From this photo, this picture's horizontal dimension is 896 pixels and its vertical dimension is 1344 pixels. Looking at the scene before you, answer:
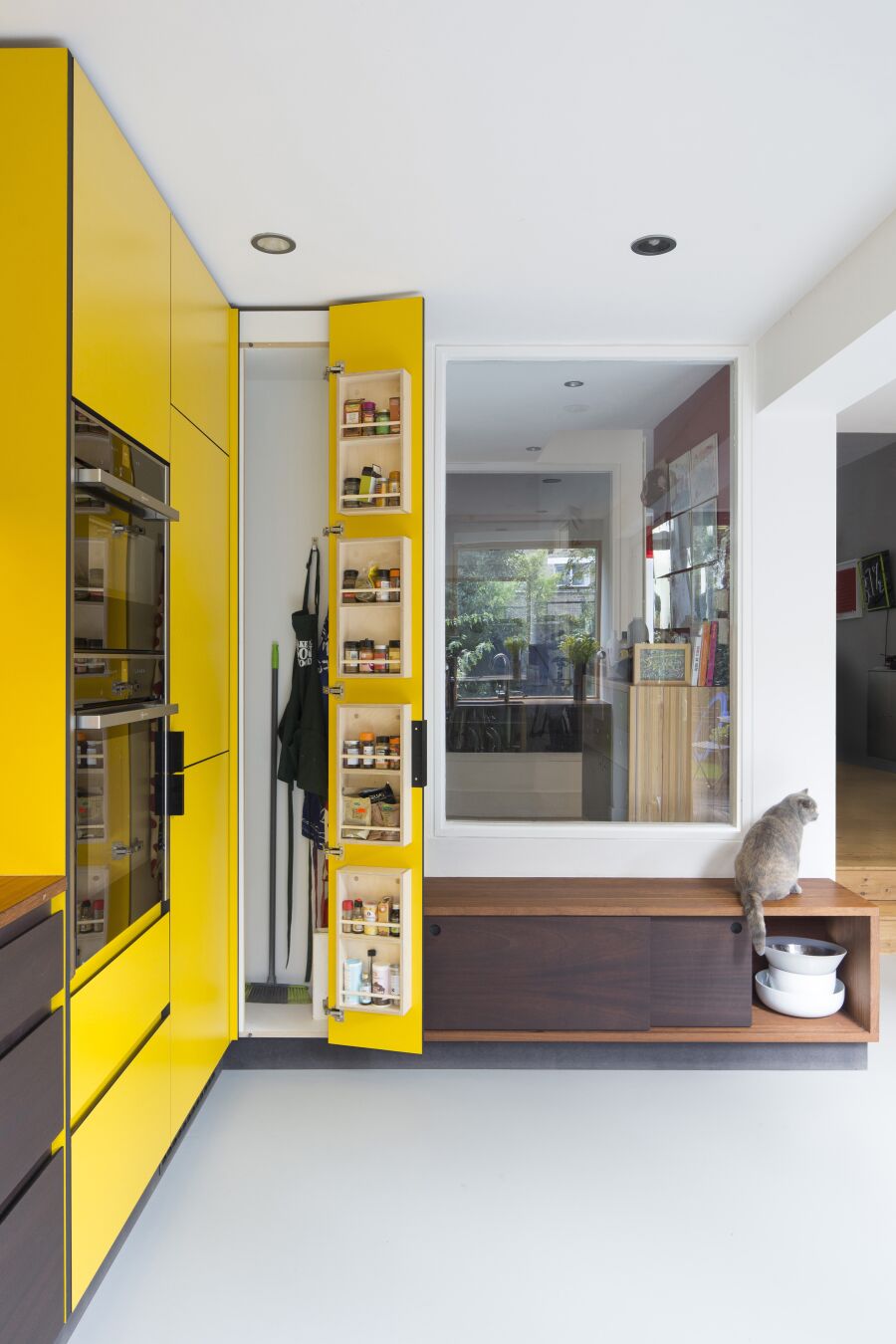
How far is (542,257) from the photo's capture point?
8.99 ft

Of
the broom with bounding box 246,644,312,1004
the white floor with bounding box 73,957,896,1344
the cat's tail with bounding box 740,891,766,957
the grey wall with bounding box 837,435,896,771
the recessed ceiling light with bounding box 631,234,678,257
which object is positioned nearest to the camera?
the white floor with bounding box 73,957,896,1344

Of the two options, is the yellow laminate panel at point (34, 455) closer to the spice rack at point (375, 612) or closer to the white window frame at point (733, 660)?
the spice rack at point (375, 612)

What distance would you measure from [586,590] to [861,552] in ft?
18.5

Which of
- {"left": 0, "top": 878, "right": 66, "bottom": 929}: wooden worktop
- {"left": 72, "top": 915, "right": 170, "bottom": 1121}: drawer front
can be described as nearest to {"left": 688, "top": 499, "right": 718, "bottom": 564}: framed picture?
{"left": 72, "top": 915, "right": 170, "bottom": 1121}: drawer front

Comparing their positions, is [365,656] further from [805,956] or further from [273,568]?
[805,956]

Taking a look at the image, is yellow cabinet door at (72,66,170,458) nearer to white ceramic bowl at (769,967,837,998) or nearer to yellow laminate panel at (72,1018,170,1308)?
yellow laminate panel at (72,1018,170,1308)

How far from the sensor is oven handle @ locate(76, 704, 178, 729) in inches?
70.9

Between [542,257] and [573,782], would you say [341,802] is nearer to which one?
[573,782]

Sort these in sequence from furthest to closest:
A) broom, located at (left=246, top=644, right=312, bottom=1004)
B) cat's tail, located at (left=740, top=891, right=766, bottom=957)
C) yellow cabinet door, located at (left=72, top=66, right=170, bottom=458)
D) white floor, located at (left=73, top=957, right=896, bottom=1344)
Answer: broom, located at (left=246, top=644, right=312, bottom=1004)
cat's tail, located at (left=740, top=891, right=766, bottom=957)
white floor, located at (left=73, top=957, right=896, bottom=1344)
yellow cabinet door, located at (left=72, top=66, right=170, bottom=458)

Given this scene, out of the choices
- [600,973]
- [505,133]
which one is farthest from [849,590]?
[505,133]

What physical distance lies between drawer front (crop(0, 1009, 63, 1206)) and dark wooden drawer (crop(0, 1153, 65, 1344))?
0.18 feet

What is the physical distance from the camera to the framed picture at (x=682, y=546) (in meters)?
3.56

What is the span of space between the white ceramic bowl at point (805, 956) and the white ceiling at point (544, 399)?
205 cm

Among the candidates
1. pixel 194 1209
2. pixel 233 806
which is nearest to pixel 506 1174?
pixel 194 1209
